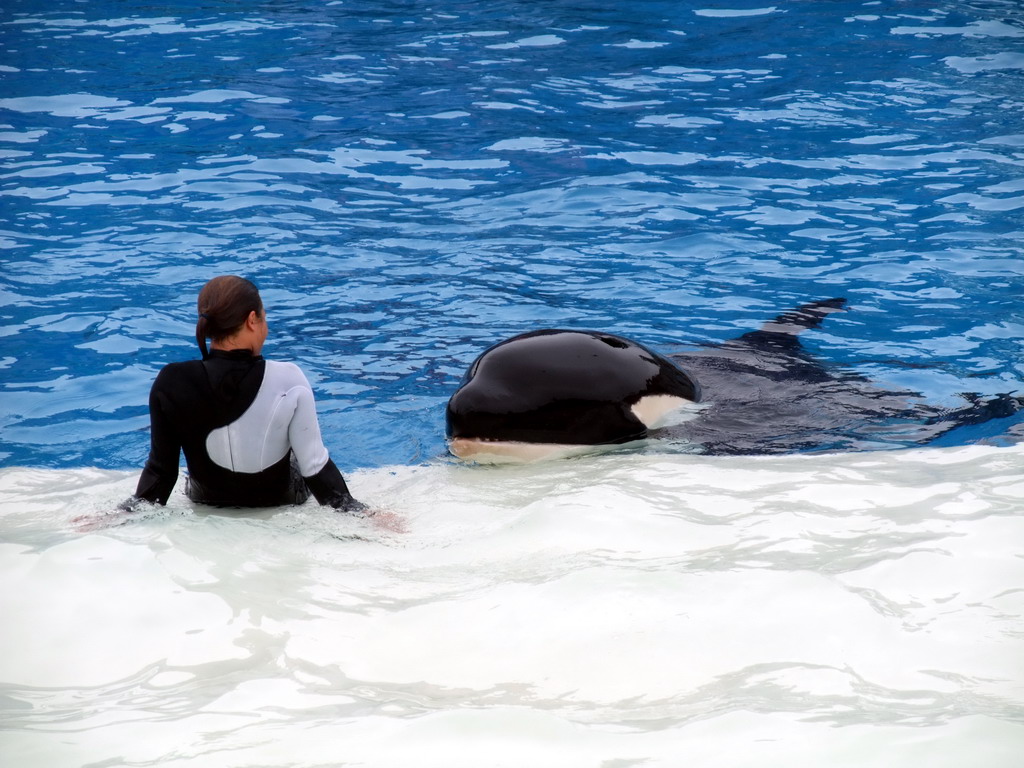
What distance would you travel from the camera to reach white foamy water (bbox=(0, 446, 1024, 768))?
7.02 feet

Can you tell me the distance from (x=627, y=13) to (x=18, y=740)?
13135mm

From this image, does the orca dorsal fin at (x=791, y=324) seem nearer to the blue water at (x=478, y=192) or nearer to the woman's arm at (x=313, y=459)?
the blue water at (x=478, y=192)

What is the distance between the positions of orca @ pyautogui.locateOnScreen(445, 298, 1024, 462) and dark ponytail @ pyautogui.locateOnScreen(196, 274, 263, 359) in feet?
3.24

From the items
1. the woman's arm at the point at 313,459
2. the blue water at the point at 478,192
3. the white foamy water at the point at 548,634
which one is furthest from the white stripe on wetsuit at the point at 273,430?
the blue water at the point at 478,192

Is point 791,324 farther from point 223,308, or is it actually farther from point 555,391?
point 223,308

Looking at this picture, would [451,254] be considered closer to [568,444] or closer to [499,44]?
[568,444]

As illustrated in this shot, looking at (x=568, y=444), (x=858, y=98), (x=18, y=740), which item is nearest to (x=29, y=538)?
(x=18, y=740)

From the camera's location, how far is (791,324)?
6.45m

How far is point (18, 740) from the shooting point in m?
2.17

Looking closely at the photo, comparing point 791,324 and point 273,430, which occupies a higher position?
point 273,430

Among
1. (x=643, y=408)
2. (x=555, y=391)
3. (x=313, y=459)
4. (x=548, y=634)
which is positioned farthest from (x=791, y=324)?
(x=548, y=634)

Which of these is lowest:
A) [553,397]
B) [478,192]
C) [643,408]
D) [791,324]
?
[791,324]

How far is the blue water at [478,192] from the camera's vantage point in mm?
6625

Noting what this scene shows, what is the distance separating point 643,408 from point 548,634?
2.11 metres
